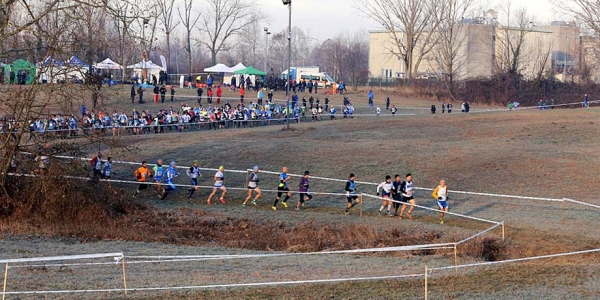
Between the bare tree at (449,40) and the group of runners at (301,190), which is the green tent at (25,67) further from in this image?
the bare tree at (449,40)

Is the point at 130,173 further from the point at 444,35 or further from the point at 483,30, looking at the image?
the point at 483,30

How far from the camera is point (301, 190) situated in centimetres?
2694

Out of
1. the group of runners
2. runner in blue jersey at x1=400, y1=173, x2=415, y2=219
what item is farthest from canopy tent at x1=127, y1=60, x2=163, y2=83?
runner in blue jersey at x1=400, y1=173, x2=415, y2=219

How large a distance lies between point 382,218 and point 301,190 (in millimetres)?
3232

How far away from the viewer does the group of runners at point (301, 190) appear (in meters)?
25.5

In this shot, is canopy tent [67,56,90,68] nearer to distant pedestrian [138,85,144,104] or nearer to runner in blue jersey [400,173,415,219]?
runner in blue jersey [400,173,415,219]

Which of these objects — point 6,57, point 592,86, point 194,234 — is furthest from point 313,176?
point 592,86

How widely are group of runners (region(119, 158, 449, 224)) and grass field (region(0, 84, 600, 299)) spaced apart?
470 mm

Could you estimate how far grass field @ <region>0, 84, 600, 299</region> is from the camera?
15133 millimetres

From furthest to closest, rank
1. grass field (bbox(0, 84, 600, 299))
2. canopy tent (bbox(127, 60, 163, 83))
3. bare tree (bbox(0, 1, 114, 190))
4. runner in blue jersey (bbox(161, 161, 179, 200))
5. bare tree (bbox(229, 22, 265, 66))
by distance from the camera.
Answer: bare tree (bbox(229, 22, 265, 66)) < canopy tent (bbox(127, 60, 163, 83)) < runner in blue jersey (bbox(161, 161, 179, 200)) < bare tree (bbox(0, 1, 114, 190)) < grass field (bbox(0, 84, 600, 299))

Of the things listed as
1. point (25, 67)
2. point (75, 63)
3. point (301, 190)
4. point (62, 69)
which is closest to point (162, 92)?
point (301, 190)

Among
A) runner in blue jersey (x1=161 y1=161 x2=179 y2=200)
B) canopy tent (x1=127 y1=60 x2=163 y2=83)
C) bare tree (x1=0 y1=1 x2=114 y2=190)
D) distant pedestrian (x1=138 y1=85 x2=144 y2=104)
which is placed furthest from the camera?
distant pedestrian (x1=138 y1=85 x2=144 y2=104)

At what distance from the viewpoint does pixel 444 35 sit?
8425 centimetres

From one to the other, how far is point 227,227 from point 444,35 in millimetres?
65145
